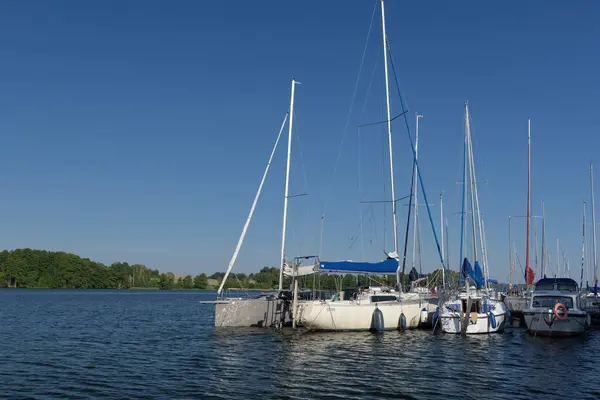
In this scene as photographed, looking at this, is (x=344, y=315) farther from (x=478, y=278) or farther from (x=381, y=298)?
(x=478, y=278)

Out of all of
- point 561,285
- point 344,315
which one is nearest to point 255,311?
point 344,315

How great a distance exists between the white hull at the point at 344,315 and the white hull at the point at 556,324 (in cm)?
942

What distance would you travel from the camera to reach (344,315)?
39.0m

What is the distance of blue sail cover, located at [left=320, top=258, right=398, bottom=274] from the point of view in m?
40.4

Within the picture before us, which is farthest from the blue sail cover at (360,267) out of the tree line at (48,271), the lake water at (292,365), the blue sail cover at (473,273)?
the tree line at (48,271)

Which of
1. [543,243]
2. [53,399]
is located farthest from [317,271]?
[543,243]

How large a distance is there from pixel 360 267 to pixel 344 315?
12.5 feet

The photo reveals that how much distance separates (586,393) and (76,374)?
68.7 ft

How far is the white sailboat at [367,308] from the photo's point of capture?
127ft

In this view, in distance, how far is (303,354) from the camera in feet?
99.2

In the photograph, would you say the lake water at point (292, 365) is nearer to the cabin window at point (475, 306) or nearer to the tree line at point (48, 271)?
the cabin window at point (475, 306)

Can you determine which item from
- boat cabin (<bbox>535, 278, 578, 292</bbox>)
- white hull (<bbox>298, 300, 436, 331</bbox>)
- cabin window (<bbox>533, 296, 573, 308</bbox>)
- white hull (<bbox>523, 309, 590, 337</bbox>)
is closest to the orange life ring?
white hull (<bbox>523, 309, 590, 337</bbox>)

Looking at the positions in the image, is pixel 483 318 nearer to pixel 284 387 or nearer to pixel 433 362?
pixel 433 362

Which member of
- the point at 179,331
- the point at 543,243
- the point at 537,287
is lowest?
the point at 179,331
